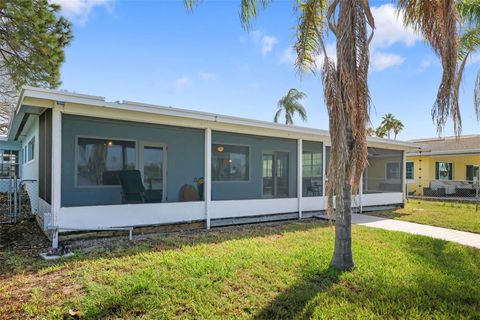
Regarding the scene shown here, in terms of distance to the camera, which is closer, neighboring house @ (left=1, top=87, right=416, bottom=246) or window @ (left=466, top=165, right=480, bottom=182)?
neighboring house @ (left=1, top=87, right=416, bottom=246)

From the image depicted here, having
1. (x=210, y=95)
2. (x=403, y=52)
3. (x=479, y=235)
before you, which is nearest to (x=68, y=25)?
(x=210, y=95)

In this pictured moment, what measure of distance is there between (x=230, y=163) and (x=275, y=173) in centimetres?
164

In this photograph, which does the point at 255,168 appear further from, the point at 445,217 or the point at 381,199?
the point at 445,217

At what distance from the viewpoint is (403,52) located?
9.14 metres

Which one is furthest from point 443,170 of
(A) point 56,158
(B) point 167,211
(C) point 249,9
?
(A) point 56,158

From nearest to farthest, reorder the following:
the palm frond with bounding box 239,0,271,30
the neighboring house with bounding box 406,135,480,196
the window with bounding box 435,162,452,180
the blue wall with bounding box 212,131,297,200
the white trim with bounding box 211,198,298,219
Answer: the palm frond with bounding box 239,0,271,30
the white trim with bounding box 211,198,298,219
the blue wall with bounding box 212,131,297,200
the neighboring house with bounding box 406,135,480,196
the window with bounding box 435,162,452,180

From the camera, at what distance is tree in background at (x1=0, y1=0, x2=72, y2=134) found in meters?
8.88

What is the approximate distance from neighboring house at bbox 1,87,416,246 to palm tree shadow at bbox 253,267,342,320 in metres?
3.81

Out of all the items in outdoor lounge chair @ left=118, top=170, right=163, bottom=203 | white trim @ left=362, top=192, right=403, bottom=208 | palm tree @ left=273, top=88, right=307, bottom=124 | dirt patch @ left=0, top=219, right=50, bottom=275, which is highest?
palm tree @ left=273, top=88, right=307, bottom=124

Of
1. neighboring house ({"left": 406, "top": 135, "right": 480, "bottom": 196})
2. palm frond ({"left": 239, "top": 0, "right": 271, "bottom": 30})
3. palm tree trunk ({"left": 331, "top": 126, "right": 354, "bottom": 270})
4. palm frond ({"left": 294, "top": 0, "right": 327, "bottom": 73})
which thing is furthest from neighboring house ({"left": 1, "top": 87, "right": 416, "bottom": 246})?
neighboring house ({"left": 406, "top": 135, "right": 480, "bottom": 196})

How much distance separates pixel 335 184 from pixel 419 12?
2931 mm

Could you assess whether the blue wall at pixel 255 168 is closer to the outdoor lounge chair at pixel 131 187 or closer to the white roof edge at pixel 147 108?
the white roof edge at pixel 147 108

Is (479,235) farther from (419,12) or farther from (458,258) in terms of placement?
(419,12)

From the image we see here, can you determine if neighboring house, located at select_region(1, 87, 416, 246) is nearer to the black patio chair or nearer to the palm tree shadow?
the black patio chair
